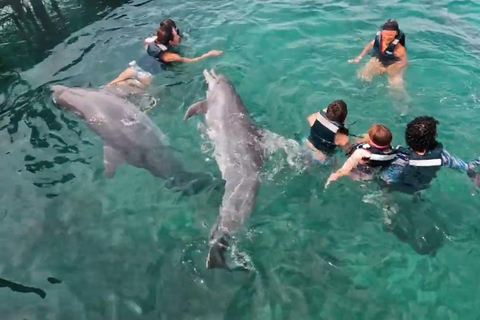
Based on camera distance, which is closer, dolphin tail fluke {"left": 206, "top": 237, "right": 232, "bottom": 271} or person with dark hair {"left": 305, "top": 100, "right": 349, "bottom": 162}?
dolphin tail fluke {"left": 206, "top": 237, "right": 232, "bottom": 271}

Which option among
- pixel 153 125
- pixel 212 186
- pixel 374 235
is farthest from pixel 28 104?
pixel 374 235

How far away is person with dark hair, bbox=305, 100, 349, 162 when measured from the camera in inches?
304

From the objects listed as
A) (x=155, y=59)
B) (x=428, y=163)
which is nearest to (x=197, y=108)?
(x=155, y=59)

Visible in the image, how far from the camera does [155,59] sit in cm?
1121

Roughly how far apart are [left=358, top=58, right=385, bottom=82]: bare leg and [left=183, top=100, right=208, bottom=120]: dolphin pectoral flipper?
3.86m

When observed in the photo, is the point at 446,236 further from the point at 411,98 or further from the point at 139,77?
the point at 139,77

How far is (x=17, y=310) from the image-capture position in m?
6.54

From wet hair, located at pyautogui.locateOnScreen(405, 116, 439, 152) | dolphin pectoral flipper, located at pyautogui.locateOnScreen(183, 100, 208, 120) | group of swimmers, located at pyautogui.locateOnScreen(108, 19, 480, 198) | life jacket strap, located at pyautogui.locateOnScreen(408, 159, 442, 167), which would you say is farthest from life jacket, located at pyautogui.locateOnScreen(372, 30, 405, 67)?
life jacket strap, located at pyautogui.locateOnScreen(408, 159, 442, 167)

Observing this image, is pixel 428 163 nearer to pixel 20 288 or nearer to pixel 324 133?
pixel 324 133

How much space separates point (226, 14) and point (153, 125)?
249 inches

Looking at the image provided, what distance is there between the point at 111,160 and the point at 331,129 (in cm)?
410

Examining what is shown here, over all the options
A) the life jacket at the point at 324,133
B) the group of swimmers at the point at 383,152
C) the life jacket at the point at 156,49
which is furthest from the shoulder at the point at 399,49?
the life jacket at the point at 156,49

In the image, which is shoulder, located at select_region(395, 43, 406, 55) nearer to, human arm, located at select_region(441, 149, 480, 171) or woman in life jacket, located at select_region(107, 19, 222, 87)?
human arm, located at select_region(441, 149, 480, 171)

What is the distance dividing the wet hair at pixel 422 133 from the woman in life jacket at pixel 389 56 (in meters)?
3.76
